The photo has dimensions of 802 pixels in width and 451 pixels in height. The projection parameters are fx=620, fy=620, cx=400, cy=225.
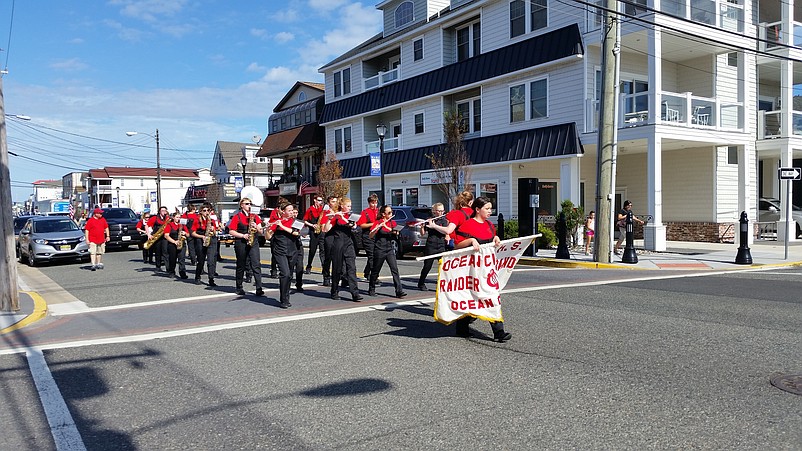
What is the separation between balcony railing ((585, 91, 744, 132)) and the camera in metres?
20.7

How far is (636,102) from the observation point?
70.7 feet

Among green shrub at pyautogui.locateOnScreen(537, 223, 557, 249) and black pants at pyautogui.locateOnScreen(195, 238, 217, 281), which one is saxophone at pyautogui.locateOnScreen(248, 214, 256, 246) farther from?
green shrub at pyautogui.locateOnScreen(537, 223, 557, 249)

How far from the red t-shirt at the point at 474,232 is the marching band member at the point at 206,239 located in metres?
7.44

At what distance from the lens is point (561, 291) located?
11.2 metres

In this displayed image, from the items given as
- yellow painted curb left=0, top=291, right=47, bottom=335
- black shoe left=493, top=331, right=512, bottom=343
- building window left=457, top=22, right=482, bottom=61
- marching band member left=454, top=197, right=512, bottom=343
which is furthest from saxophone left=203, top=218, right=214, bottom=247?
building window left=457, top=22, right=482, bottom=61

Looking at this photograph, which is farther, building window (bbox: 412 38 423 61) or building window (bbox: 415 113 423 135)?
building window (bbox: 415 113 423 135)

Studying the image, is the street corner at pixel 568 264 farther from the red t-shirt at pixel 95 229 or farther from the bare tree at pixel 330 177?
the bare tree at pixel 330 177

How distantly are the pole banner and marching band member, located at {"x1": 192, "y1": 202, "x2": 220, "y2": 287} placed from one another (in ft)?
24.2

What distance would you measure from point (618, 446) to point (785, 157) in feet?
75.5

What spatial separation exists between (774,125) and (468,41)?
13006 millimetres

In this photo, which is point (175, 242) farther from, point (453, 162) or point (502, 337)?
point (453, 162)

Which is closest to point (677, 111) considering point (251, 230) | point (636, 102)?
point (636, 102)

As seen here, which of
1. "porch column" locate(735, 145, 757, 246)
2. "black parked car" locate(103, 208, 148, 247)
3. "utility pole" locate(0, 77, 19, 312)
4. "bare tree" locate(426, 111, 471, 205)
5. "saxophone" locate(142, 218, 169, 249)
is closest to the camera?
"utility pole" locate(0, 77, 19, 312)

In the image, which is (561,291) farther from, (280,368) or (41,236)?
(41,236)
